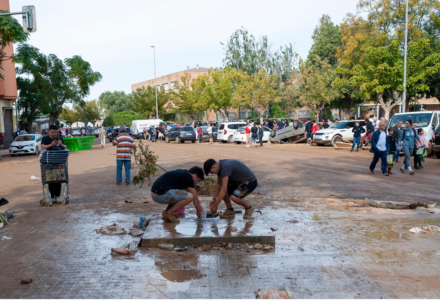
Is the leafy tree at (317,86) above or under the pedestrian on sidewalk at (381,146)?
above

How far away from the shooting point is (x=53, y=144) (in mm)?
8383

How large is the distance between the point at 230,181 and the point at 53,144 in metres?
3.98

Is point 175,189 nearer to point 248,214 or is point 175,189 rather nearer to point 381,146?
point 248,214

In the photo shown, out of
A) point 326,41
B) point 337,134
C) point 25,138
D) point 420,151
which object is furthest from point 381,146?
point 326,41

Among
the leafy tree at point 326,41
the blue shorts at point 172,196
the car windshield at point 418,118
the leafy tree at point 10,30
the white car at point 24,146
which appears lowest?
the white car at point 24,146

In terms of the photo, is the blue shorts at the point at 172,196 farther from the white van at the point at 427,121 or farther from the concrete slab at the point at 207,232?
the white van at the point at 427,121

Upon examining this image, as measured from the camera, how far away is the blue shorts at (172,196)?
20.6 ft

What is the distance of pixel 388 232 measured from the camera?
6.23 m

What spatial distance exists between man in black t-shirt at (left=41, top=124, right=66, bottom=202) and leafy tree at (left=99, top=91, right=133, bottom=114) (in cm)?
8444

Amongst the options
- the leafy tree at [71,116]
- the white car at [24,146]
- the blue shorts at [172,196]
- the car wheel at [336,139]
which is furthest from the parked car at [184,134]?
the leafy tree at [71,116]

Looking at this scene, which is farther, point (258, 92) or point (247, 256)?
point (258, 92)

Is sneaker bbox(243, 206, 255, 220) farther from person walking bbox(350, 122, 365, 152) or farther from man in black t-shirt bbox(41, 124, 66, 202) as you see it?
person walking bbox(350, 122, 365, 152)

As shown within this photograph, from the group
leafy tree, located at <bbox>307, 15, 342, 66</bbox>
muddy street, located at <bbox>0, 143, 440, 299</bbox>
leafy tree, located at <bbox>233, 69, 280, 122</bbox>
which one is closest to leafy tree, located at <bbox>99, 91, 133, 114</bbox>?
leafy tree, located at <bbox>233, 69, 280, 122</bbox>

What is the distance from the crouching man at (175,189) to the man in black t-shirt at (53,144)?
3.22 metres
